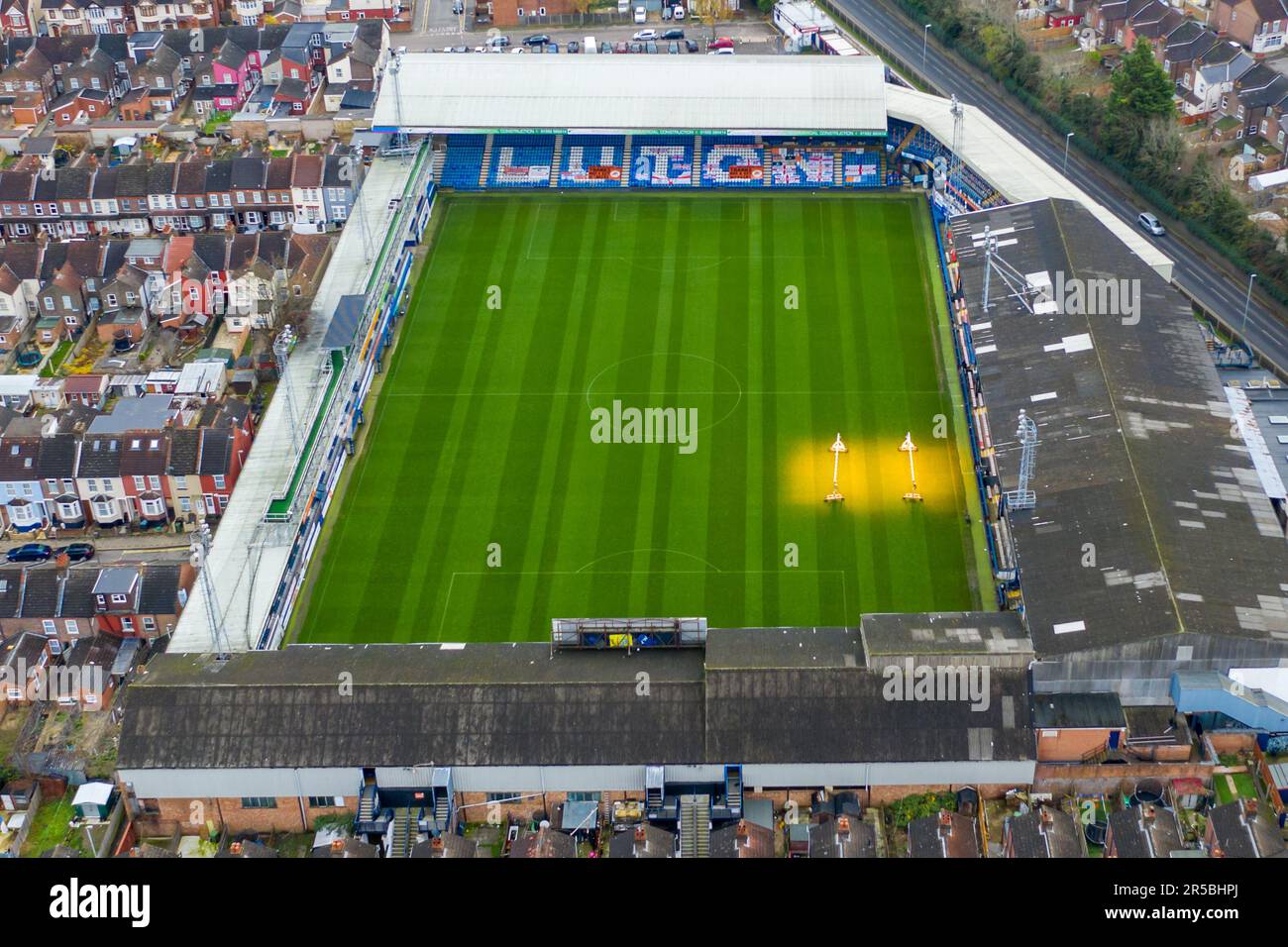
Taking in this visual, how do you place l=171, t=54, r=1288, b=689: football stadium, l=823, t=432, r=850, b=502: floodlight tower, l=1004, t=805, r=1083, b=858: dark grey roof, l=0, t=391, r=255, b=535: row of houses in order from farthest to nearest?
1. l=0, t=391, r=255, b=535: row of houses
2. l=823, t=432, r=850, b=502: floodlight tower
3. l=171, t=54, r=1288, b=689: football stadium
4. l=1004, t=805, r=1083, b=858: dark grey roof

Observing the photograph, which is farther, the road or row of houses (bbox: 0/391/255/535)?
the road

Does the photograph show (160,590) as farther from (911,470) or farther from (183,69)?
(183,69)

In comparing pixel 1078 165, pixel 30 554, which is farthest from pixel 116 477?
pixel 1078 165

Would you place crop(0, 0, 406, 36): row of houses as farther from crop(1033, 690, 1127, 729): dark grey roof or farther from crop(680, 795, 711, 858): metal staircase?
crop(1033, 690, 1127, 729): dark grey roof

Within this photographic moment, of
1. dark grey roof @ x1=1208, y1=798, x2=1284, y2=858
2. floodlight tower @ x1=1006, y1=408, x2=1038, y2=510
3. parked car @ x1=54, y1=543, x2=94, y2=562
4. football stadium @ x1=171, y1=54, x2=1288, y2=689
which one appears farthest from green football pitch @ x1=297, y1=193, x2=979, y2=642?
dark grey roof @ x1=1208, y1=798, x2=1284, y2=858

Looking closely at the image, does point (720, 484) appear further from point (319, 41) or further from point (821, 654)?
point (319, 41)

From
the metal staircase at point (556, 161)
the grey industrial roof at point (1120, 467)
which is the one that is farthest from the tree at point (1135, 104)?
the metal staircase at point (556, 161)
